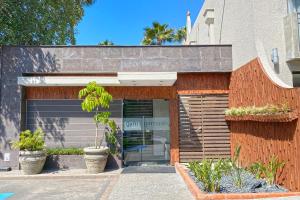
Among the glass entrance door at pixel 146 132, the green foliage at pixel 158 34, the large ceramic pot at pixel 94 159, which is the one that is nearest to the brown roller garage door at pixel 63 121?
the glass entrance door at pixel 146 132

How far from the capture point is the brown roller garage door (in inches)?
483

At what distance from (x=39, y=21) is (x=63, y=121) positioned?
10.6m

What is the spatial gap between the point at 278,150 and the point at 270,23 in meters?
4.11

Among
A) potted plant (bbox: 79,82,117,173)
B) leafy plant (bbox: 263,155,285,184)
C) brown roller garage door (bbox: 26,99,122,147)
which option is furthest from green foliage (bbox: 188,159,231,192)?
brown roller garage door (bbox: 26,99,122,147)

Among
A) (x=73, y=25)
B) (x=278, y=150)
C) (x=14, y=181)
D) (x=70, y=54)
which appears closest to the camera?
(x=278, y=150)

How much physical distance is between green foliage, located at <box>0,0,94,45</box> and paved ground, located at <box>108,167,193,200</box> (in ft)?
38.0

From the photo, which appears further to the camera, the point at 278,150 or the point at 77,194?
the point at 77,194

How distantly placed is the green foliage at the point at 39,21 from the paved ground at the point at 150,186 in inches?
456

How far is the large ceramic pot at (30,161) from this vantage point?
1073 cm

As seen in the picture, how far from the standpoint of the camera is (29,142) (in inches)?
428

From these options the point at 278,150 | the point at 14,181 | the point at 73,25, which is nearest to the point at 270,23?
the point at 278,150

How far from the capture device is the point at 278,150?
25.5ft

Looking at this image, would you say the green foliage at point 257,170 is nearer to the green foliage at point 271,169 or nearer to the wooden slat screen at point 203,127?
the green foliage at point 271,169

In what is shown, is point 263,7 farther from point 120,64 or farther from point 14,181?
point 14,181
